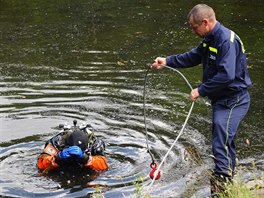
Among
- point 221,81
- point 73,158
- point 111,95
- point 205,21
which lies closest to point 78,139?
point 73,158

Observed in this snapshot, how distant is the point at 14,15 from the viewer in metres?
16.1

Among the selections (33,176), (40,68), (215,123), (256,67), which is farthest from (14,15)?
(215,123)

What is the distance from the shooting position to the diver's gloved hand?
20.1 feet

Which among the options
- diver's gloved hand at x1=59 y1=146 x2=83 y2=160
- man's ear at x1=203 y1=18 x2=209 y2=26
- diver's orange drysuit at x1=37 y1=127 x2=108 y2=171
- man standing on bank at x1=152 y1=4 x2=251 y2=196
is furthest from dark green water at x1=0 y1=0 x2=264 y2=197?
man's ear at x1=203 y1=18 x2=209 y2=26

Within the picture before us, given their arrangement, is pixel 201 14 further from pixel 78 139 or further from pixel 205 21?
pixel 78 139

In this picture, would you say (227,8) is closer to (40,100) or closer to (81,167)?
(40,100)

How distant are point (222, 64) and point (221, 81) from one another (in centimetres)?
17

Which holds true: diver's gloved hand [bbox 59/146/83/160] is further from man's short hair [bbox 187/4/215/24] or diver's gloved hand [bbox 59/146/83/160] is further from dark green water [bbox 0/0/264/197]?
man's short hair [bbox 187/4/215/24]

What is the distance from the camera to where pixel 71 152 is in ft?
20.1

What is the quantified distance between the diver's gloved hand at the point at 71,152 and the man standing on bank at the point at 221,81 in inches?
58.7

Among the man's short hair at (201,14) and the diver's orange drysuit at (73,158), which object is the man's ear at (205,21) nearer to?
the man's short hair at (201,14)

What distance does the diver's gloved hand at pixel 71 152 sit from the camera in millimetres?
6141

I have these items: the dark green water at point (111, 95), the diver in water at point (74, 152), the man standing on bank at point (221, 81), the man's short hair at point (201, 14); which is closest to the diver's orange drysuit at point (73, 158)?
the diver in water at point (74, 152)

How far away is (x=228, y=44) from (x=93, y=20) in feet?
34.0
